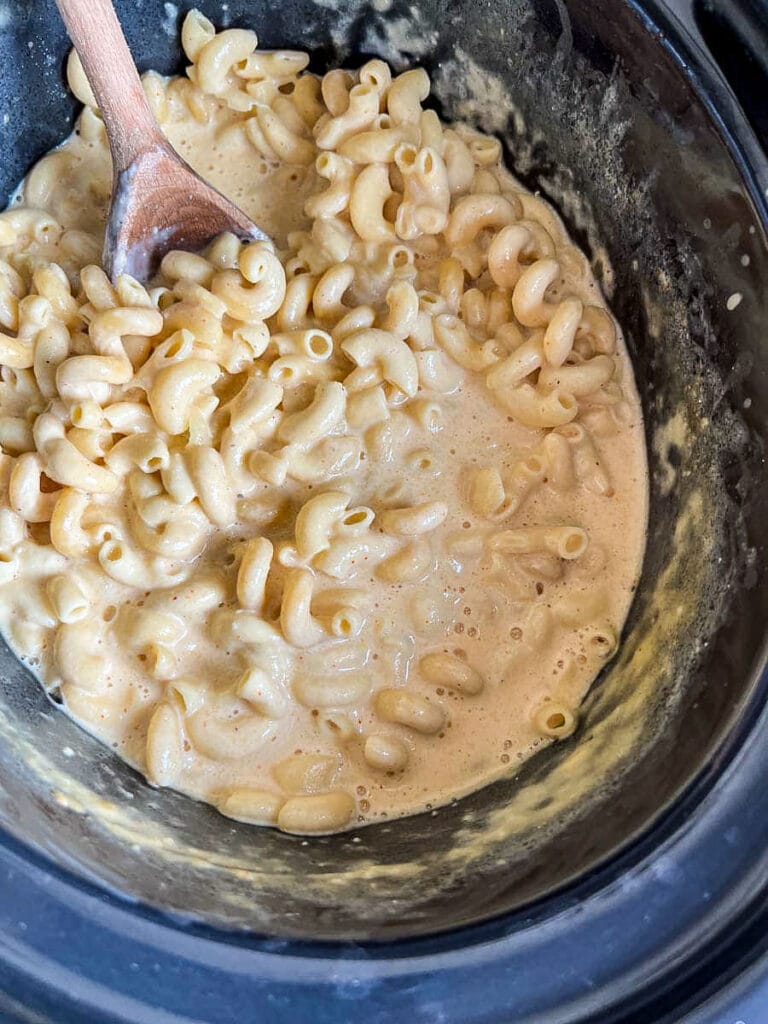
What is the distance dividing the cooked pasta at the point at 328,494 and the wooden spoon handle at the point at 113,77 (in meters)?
0.17

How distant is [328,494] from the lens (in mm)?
1446

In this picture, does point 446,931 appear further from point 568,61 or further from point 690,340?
point 568,61

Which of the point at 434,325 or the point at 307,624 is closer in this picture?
the point at 307,624

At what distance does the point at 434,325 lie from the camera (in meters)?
1.57

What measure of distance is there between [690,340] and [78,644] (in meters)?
0.95

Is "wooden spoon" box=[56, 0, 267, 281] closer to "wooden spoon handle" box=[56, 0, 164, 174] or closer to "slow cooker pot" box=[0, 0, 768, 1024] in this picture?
"wooden spoon handle" box=[56, 0, 164, 174]

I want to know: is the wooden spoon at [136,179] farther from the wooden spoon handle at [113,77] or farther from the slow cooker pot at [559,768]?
the slow cooker pot at [559,768]

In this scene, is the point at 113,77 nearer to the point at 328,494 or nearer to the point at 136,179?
the point at 136,179

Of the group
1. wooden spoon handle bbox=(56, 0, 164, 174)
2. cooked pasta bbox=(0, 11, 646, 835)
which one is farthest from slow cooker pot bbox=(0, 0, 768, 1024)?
wooden spoon handle bbox=(56, 0, 164, 174)

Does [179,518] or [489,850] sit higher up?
[489,850]

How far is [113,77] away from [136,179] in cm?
14

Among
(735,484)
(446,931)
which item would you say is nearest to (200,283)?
(735,484)

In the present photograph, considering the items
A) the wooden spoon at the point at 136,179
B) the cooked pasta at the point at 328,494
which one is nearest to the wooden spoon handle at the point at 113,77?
the wooden spoon at the point at 136,179

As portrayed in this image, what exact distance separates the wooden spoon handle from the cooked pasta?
0.57ft
